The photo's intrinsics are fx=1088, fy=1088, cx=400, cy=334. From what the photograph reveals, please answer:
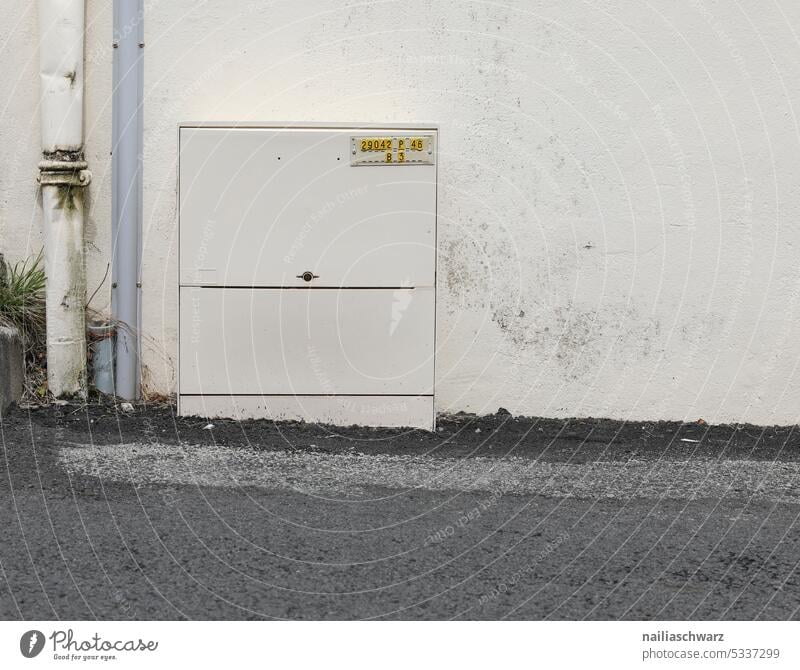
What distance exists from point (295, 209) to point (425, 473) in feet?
5.34

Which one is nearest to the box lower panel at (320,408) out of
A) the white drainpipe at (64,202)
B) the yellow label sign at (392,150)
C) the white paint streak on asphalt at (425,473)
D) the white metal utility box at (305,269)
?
the white metal utility box at (305,269)

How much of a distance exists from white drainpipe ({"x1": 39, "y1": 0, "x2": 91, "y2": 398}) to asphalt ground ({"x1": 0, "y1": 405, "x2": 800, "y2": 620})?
292 millimetres

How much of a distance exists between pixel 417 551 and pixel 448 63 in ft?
10.6

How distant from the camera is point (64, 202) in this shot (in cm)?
620

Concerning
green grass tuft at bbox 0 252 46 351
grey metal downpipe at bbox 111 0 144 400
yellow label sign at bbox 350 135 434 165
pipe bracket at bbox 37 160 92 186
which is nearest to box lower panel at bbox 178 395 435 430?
grey metal downpipe at bbox 111 0 144 400

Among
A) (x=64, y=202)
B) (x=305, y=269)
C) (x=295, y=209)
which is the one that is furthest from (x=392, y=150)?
(x=64, y=202)

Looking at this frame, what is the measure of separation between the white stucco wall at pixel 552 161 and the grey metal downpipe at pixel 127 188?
7 centimetres

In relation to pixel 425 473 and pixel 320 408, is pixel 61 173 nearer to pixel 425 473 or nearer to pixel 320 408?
pixel 320 408

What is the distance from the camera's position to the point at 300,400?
600 centimetres

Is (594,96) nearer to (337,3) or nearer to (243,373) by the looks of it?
(337,3)

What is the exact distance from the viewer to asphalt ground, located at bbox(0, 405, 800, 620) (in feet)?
11.7

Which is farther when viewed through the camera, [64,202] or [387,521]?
[64,202]

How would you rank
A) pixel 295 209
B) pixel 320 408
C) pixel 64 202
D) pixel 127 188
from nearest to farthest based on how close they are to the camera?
pixel 295 209, pixel 320 408, pixel 64 202, pixel 127 188

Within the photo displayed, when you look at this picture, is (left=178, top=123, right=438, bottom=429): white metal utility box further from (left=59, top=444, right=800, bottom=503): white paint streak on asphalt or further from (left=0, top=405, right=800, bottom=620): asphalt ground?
(left=59, top=444, right=800, bottom=503): white paint streak on asphalt
